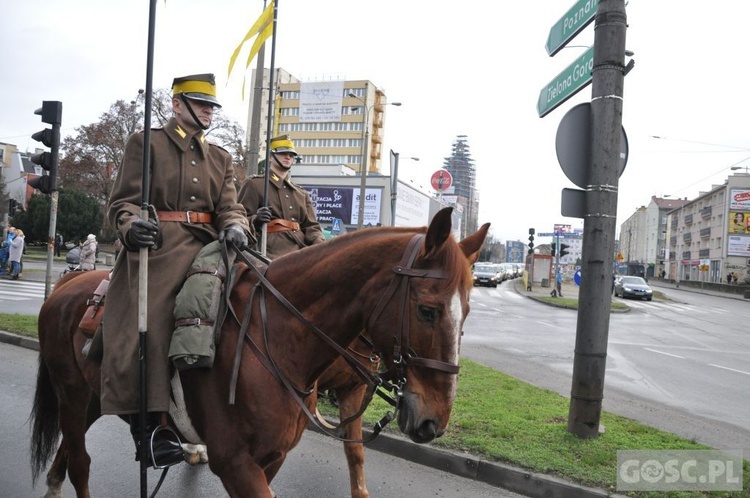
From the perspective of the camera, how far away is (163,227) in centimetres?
300

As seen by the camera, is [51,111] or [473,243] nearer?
[473,243]

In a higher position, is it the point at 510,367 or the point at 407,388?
the point at 407,388

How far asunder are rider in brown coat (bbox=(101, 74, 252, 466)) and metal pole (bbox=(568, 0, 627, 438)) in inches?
151

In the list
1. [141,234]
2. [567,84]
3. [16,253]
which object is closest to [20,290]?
[16,253]

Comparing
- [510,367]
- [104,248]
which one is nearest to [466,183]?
[104,248]

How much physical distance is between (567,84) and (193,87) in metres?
4.36

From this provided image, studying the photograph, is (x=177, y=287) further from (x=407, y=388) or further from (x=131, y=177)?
(x=407, y=388)

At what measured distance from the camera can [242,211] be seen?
3344 mm

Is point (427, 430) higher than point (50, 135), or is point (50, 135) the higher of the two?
point (50, 135)

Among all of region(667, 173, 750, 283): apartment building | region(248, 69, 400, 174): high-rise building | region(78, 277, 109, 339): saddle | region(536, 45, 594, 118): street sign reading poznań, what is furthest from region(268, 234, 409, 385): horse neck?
region(248, 69, 400, 174): high-rise building

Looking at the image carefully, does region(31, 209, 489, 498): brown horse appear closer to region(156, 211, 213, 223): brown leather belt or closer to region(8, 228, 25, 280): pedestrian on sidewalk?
region(156, 211, 213, 223): brown leather belt

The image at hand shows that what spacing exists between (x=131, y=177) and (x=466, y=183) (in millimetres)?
153371

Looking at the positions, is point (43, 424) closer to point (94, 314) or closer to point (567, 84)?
point (94, 314)

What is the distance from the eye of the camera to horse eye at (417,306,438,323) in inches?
90.2
